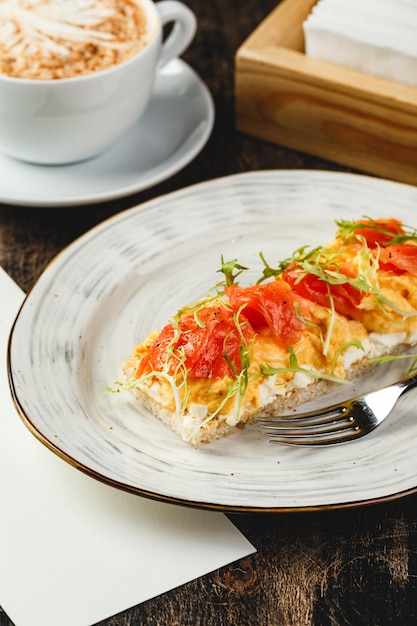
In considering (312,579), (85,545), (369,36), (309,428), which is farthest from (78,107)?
(312,579)

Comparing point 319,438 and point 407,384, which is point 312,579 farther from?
point 407,384

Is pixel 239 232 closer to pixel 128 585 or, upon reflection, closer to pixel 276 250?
pixel 276 250

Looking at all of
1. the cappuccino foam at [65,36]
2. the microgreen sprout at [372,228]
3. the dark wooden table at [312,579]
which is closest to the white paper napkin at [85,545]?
the dark wooden table at [312,579]

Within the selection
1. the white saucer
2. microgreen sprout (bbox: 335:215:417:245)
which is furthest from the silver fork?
the white saucer

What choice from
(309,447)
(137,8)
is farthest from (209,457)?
(137,8)

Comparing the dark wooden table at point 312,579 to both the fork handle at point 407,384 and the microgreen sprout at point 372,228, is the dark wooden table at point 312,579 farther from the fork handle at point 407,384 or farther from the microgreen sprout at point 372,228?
the microgreen sprout at point 372,228

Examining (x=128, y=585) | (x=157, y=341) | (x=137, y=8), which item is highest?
(x=137, y=8)
